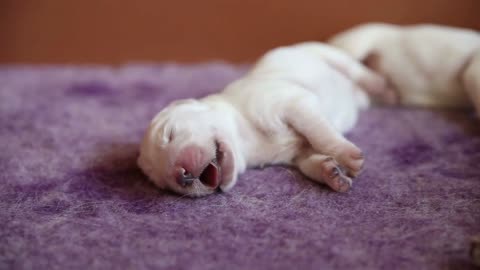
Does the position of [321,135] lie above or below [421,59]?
below

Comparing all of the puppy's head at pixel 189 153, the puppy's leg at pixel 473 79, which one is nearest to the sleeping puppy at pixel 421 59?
the puppy's leg at pixel 473 79

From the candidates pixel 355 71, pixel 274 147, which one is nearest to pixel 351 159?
pixel 274 147

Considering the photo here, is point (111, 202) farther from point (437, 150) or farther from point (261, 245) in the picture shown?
point (437, 150)

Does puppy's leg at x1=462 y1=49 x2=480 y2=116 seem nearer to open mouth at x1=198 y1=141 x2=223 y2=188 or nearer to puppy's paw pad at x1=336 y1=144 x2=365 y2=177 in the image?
puppy's paw pad at x1=336 y1=144 x2=365 y2=177

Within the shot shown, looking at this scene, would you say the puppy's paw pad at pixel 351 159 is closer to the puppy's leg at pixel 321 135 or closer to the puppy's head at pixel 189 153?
the puppy's leg at pixel 321 135

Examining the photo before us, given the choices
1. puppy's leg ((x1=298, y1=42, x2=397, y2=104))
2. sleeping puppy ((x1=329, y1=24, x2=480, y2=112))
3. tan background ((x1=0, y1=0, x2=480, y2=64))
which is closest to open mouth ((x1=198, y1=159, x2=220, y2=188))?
puppy's leg ((x1=298, y1=42, x2=397, y2=104))

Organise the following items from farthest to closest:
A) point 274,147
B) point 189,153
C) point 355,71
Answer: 1. point 355,71
2. point 274,147
3. point 189,153

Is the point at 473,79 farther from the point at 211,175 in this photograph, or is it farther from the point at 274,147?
the point at 211,175
